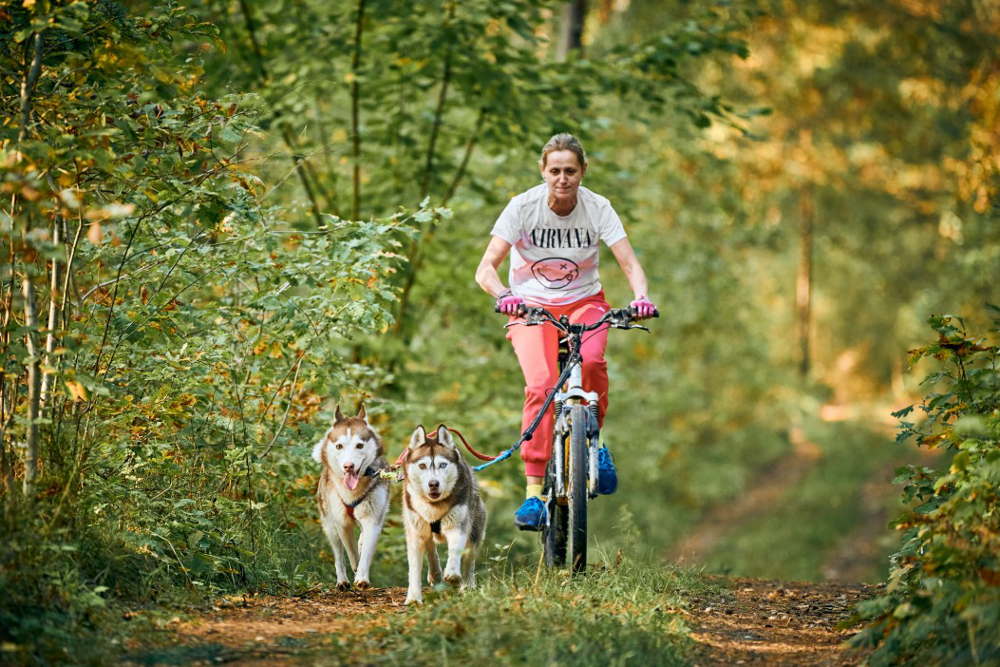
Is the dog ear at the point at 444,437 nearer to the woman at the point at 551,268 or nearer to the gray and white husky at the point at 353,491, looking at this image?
the gray and white husky at the point at 353,491

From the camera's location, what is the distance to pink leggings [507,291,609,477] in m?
6.34

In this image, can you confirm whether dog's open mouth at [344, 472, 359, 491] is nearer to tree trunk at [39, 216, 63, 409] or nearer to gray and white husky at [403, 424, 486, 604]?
gray and white husky at [403, 424, 486, 604]

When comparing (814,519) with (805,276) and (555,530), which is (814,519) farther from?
(555,530)

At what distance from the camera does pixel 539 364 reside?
6.35 metres

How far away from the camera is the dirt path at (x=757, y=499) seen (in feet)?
75.3

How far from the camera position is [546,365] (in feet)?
20.9

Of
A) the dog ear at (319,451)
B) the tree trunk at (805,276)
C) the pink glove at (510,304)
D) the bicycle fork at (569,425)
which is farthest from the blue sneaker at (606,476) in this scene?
the tree trunk at (805,276)

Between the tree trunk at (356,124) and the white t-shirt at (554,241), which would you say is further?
the tree trunk at (356,124)

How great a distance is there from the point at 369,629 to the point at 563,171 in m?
2.89

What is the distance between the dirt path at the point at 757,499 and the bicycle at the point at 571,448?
14.1m

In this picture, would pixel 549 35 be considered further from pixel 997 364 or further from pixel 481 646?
pixel 481 646

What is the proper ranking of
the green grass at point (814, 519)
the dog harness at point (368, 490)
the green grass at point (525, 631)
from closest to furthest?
the green grass at point (525, 631) < the dog harness at point (368, 490) < the green grass at point (814, 519)

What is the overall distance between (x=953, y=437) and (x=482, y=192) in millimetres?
6804

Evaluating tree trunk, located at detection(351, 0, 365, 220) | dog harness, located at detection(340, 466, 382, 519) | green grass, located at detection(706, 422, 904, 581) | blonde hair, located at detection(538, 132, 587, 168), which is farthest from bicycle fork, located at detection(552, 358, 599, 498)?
green grass, located at detection(706, 422, 904, 581)
